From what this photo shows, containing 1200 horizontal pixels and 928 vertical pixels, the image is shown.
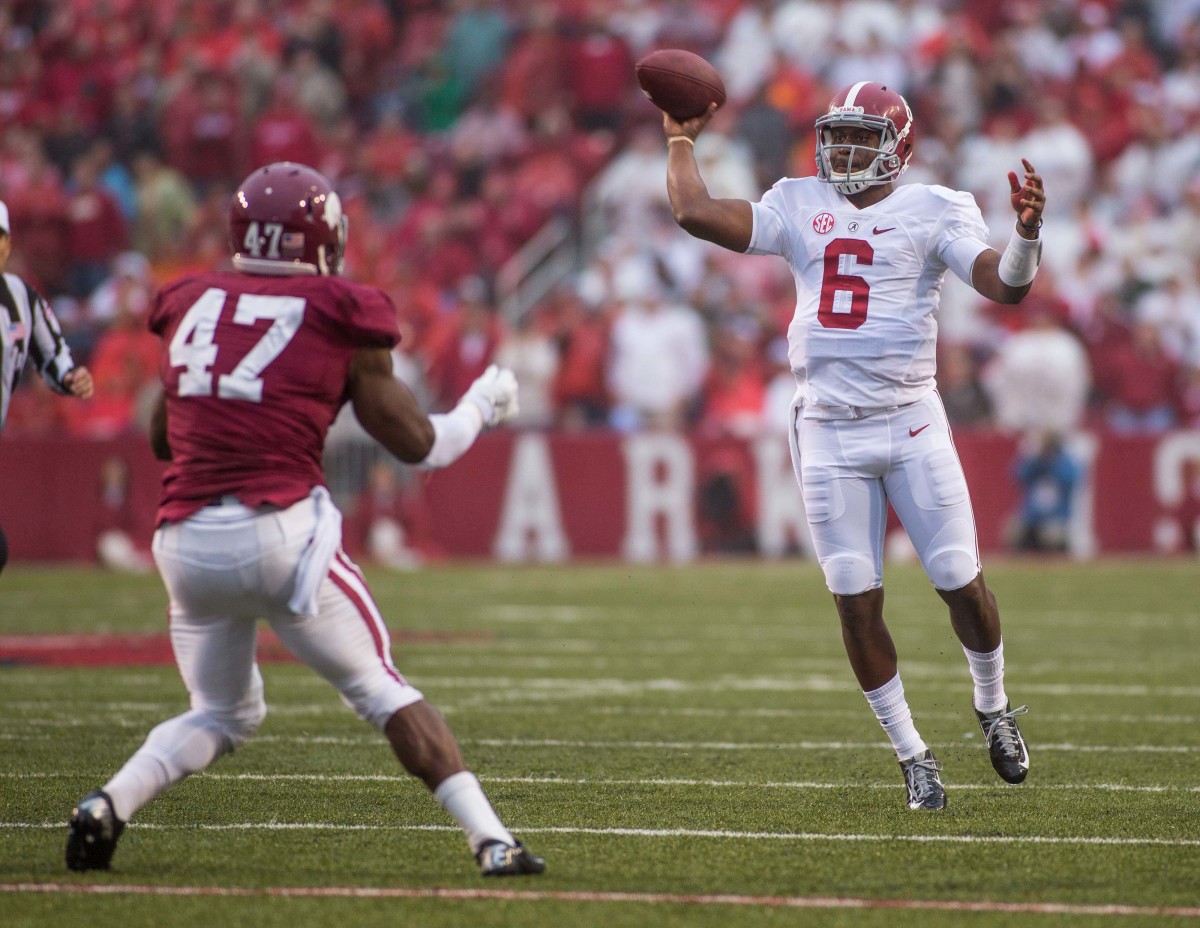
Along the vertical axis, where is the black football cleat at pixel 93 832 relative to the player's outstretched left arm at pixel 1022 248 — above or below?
below

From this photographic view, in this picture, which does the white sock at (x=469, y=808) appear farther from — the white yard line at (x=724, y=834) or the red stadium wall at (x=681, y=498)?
the red stadium wall at (x=681, y=498)

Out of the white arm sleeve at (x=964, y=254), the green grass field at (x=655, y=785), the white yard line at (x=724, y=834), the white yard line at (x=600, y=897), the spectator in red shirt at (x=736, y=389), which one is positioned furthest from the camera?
the spectator in red shirt at (x=736, y=389)

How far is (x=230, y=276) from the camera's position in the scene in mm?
4383

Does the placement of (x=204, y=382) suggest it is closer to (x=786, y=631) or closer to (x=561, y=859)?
(x=561, y=859)

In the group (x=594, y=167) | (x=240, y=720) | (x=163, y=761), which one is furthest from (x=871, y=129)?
(x=594, y=167)

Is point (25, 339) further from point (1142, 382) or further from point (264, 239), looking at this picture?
point (1142, 382)

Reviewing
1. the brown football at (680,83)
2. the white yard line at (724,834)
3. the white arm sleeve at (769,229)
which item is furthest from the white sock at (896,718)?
the brown football at (680,83)

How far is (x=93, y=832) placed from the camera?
14.1 feet

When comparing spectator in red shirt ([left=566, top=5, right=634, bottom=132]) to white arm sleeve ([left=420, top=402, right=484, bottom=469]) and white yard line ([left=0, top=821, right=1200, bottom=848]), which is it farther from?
white arm sleeve ([left=420, top=402, right=484, bottom=469])

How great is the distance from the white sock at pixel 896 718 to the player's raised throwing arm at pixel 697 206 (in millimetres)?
1346

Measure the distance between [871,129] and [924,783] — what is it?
187cm

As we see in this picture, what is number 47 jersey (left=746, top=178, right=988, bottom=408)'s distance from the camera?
216 inches

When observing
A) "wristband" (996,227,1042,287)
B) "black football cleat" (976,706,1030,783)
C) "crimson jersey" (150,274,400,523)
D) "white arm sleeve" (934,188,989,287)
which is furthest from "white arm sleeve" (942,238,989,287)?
"crimson jersey" (150,274,400,523)

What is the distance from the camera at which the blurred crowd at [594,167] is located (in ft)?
50.5
